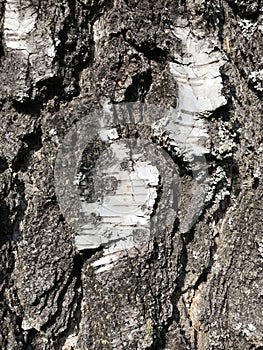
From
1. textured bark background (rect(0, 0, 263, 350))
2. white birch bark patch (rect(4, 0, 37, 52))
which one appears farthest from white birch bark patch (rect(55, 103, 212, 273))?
white birch bark patch (rect(4, 0, 37, 52))

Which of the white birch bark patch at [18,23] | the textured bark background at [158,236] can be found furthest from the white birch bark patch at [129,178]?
the white birch bark patch at [18,23]

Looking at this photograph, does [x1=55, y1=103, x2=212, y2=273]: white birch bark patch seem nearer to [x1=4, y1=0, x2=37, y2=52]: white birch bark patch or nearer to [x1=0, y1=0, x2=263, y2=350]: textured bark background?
[x1=0, y1=0, x2=263, y2=350]: textured bark background

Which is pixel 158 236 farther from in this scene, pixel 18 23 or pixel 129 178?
pixel 18 23

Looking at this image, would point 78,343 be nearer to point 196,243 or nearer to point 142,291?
point 142,291

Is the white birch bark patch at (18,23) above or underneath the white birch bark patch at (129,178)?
above

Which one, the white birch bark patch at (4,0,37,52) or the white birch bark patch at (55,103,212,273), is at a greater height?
the white birch bark patch at (4,0,37,52)

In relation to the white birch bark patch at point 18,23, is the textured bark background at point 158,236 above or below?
below

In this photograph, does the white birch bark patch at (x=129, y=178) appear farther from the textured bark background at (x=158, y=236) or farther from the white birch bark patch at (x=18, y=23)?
the white birch bark patch at (x=18, y=23)

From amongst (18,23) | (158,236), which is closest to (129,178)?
(158,236)
